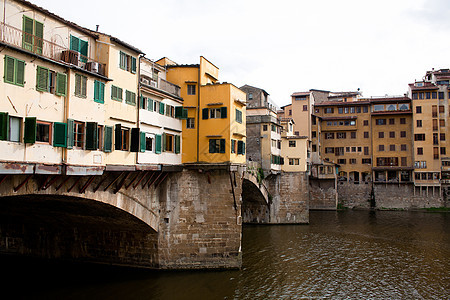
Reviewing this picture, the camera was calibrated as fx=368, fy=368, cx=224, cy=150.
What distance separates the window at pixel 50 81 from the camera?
1567 centimetres

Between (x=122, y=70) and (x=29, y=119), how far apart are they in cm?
707

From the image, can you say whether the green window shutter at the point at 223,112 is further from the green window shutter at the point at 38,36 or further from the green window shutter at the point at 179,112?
the green window shutter at the point at 38,36

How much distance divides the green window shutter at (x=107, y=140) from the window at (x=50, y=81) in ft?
10.8

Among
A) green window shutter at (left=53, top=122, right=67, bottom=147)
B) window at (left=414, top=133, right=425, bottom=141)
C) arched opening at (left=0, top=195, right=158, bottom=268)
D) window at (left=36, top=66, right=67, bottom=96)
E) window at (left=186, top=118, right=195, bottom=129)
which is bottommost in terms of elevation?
arched opening at (left=0, top=195, right=158, bottom=268)

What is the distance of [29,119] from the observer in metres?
15.0

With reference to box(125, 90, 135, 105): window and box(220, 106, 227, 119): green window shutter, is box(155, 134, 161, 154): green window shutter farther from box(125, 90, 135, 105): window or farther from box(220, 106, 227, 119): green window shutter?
box(220, 106, 227, 119): green window shutter

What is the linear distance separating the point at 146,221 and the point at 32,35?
42.1 ft

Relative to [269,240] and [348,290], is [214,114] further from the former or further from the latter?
[269,240]

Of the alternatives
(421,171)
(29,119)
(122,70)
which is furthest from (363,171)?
(29,119)

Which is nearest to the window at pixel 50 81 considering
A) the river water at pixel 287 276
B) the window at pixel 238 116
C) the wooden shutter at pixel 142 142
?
the wooden shutter at pixel 142 142

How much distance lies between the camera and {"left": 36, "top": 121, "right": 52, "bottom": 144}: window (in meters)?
15.7

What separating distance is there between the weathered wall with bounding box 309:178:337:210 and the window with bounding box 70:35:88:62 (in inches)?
2070

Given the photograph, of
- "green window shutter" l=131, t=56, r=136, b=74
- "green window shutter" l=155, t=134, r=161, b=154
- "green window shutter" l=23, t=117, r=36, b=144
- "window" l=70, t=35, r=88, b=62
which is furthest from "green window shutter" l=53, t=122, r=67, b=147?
"green window shutter" l=155, t=134, r=161, b=154

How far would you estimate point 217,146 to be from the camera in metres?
26.2
